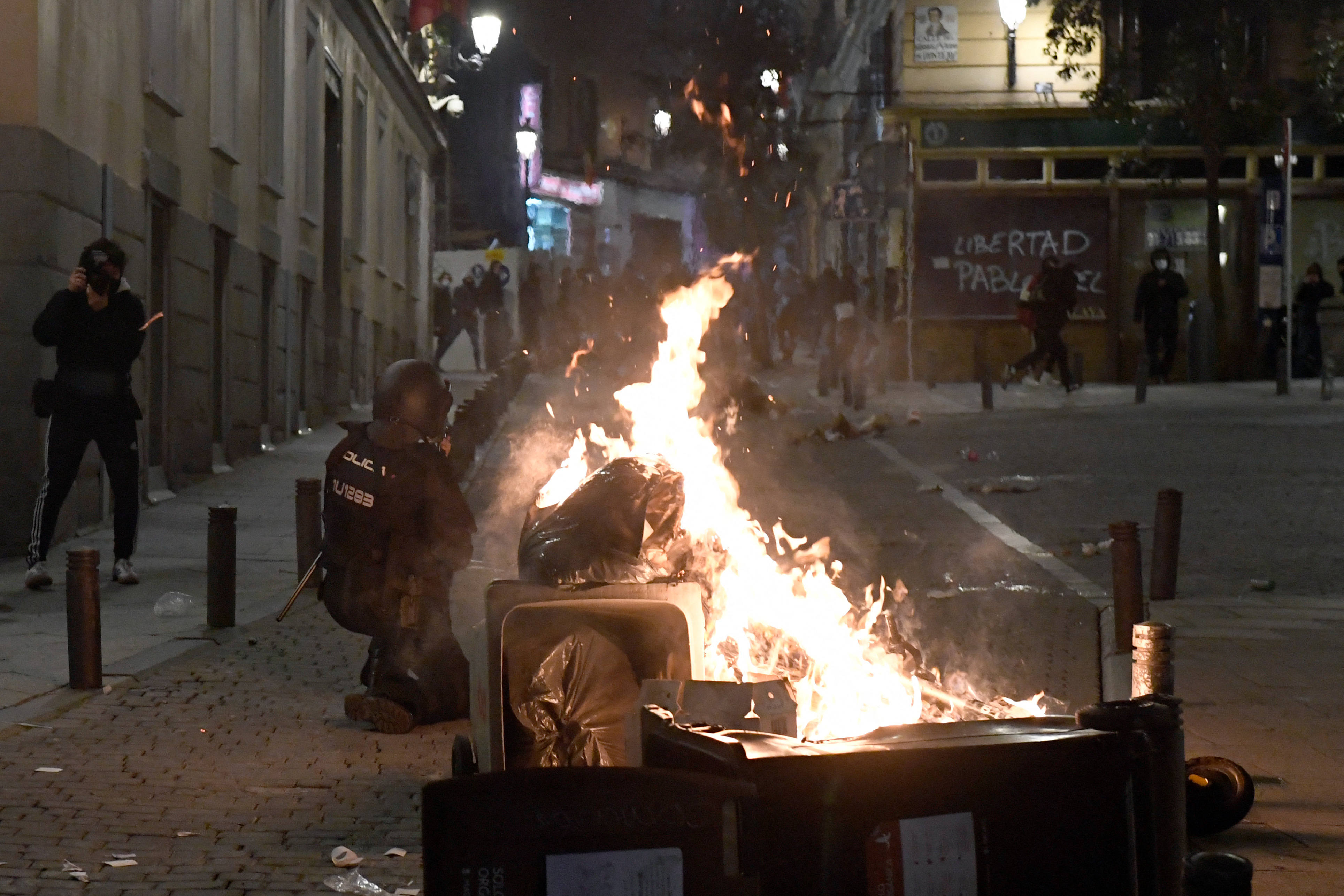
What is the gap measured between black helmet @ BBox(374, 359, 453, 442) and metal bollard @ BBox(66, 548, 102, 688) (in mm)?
1544

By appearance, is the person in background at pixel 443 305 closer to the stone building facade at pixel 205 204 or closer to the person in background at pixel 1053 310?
the stone building facade at pixel 205 204

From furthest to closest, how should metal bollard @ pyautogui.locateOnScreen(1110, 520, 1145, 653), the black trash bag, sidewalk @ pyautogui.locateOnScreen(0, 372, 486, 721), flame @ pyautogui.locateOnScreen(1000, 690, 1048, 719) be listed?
metal bollard @ pyautogui.locateOnScreen(1110, 520, 1145, 653) < sidewalk @ pyautogui.locateOnScreen(0, 372, 486, 721) < the black trash bag < flame @ pyautogui.locateOnScreen(1000, 690, 1048, 719)

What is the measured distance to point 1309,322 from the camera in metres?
27.2

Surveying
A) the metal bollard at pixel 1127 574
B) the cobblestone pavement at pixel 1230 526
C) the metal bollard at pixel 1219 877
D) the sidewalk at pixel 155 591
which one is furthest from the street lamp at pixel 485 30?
the metal bollard at pixel 1219 877

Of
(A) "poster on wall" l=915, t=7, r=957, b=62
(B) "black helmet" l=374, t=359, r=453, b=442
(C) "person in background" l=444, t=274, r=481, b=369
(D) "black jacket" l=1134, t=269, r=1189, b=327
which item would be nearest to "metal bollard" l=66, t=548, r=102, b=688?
(B) "black helmet" l=374, t=359, r=453, b=442

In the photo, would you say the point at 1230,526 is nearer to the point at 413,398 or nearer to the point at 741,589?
the point at 741,589

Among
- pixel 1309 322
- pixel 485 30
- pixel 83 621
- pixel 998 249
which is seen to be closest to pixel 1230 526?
pixel 83 621

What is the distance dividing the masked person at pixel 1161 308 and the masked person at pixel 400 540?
68.3ft

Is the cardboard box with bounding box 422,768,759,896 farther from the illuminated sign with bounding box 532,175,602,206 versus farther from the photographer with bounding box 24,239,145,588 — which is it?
the illuminated sign with bounding box 532,175,602,206

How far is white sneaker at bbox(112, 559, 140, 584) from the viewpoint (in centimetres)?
1084

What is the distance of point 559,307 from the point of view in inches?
1492

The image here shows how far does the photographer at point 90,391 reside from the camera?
34.1ft

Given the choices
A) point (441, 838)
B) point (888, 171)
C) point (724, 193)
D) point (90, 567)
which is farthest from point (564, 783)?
point (724, 193)

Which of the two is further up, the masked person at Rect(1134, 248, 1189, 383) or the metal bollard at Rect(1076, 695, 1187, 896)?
the masked person at Rect(1134, 248, 1189, 383)
